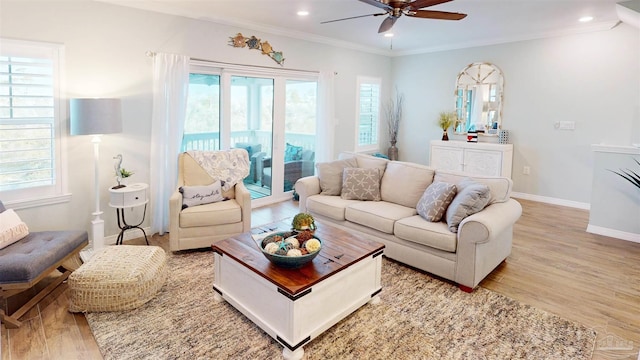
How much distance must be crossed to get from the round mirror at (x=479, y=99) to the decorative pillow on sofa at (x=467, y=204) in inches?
148

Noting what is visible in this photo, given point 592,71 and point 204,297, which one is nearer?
point 204,297

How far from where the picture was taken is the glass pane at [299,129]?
599cm

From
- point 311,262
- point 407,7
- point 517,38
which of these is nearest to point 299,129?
point 407,7

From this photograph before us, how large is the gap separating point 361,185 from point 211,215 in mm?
1645

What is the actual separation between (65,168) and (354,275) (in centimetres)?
311

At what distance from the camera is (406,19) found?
4855 millimetres

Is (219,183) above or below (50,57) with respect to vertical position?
below

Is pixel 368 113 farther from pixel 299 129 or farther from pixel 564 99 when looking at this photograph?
pixel 564 99

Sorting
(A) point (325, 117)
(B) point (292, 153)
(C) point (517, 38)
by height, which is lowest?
(B) point (292, 153)

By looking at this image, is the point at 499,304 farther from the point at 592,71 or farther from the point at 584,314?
the point at 592,71

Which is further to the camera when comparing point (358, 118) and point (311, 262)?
point (358, 118)

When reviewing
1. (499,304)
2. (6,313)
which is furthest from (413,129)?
(6,313)

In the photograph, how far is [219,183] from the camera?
4.14 meters

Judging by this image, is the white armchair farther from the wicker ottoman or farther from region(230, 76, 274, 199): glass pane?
region(230, 76, 274, 199): glass pane
